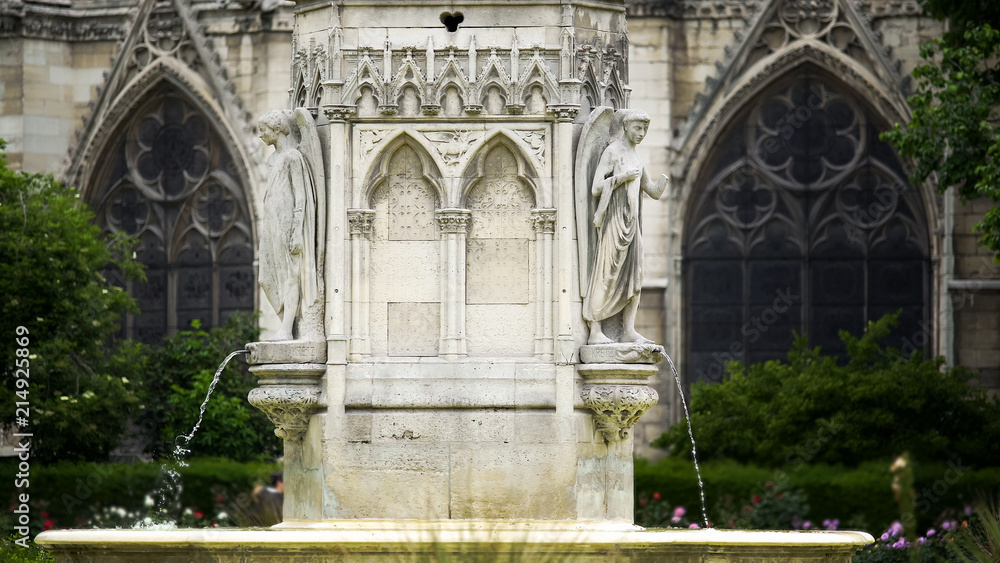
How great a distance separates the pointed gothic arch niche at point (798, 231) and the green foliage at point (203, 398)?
7.25 meters

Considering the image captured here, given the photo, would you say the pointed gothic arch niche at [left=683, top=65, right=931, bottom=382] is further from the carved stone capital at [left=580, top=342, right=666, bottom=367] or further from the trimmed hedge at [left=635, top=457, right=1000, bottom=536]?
the carved stone capital at [left=580, top=342, right=666, bottom=367]

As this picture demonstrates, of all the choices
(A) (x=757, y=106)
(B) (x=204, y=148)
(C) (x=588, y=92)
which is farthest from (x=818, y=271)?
(C) (x=588, y=92)

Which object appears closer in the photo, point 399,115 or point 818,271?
point 399,115

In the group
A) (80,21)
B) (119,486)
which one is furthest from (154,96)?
(119,486)

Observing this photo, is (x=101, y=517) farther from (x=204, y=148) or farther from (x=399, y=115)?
(x=399, y=115)

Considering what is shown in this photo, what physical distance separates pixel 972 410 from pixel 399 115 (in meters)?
14.3

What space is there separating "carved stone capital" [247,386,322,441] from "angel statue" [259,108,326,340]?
38cm

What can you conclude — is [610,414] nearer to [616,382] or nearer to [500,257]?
[616,382]

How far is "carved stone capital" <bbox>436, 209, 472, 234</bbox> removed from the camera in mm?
12703

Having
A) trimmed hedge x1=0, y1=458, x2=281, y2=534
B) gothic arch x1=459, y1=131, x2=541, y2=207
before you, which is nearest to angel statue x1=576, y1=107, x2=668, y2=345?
gothic arch x1=459, y1=131, x2=541, y2=207

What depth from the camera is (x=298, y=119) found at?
12922 millimetres

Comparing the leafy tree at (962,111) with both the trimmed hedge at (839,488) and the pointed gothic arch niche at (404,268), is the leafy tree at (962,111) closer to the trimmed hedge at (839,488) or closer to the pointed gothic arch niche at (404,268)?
the trimmed hedge at (839,488)

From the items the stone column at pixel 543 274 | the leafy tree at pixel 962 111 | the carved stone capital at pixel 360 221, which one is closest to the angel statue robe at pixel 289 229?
→ the carved stone capital at pixel 360 221

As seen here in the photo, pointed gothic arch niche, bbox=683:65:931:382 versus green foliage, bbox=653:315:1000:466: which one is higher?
pointed gothic arch niche, bbox=683:65:931:382
